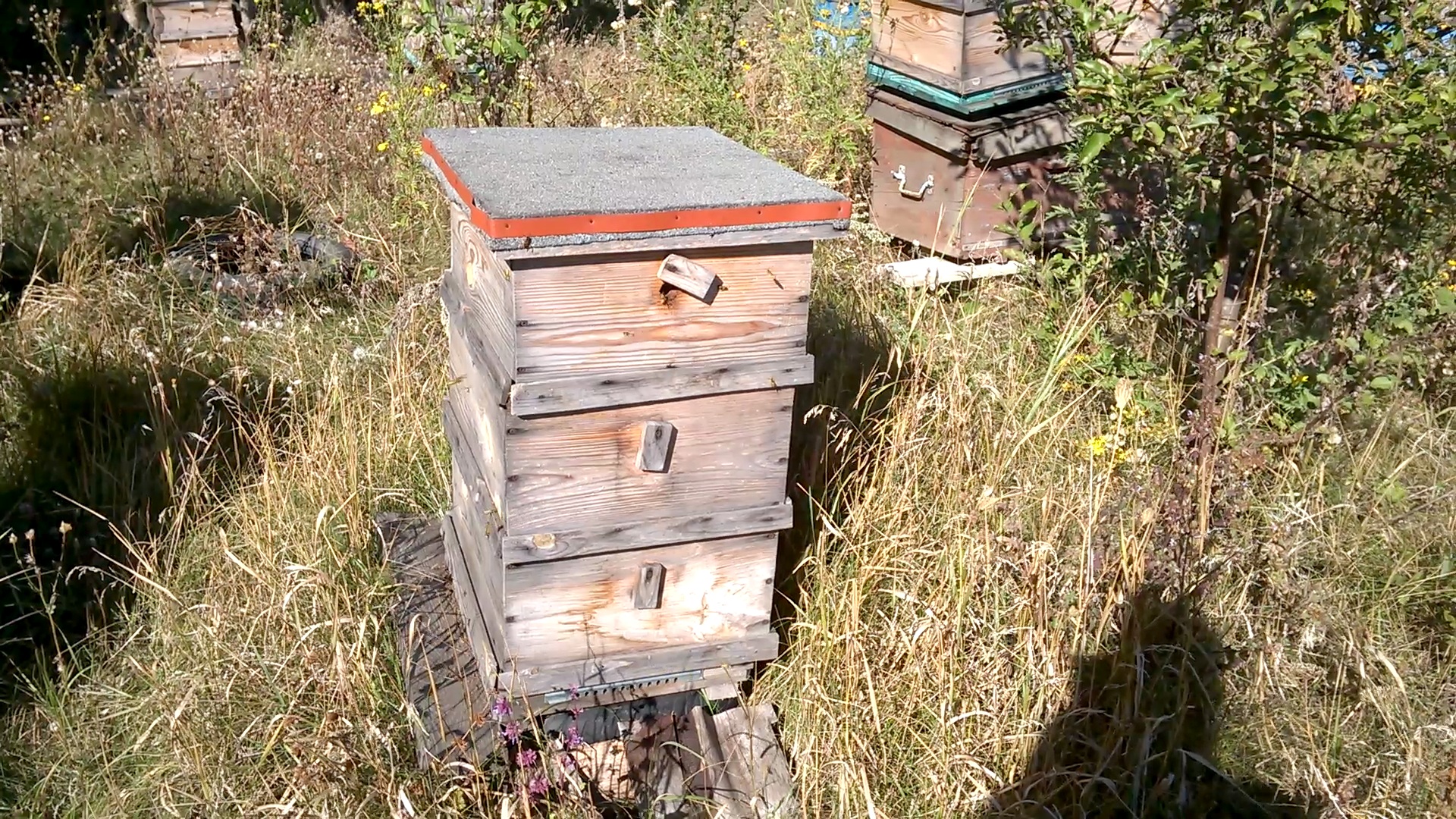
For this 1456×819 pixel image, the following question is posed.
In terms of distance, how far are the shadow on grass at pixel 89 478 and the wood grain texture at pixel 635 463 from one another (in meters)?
1.28

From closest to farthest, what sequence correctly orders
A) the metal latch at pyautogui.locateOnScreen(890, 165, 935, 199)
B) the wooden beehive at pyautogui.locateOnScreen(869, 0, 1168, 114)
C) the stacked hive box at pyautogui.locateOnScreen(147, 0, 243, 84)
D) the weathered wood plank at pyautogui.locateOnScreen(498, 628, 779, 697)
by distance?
the weathered wood plank at pyautogui.locateOnScreen(498, 628, 779, 697) < the wooden beehive at pyautogui.locateOnScreen(869, 0, 1168, 114) < the metal latch at pyautogui.locateOnScreen(890, 165, 935, 199) < the stacked hive box at pyautogui.locateOnScreen(147, 0, 243, 84)

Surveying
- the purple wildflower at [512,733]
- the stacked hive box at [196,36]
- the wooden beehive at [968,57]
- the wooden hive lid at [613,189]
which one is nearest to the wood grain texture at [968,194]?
the wooden beehive at [968,57]

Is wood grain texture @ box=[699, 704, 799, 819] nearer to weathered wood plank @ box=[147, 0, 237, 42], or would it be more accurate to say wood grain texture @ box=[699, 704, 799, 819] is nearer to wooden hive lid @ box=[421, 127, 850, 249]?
wooden hive lid @ box=[421, 127, 850, 249]

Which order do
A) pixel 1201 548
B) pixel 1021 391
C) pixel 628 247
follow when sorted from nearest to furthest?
pixel 628 247
pixel 1201 548
pixel 1021 391

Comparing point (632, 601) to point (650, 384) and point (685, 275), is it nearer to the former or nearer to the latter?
point (650, 384)

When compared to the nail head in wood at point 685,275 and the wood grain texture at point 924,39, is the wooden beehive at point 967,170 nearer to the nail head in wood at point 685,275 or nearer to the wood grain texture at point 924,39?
the wood grain texture at point 924,39

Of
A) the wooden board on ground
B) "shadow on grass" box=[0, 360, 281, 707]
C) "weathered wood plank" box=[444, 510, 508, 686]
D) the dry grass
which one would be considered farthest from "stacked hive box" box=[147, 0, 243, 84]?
"weathered wood plank" box=[444, 510, 508, 686]

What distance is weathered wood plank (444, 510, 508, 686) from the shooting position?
8.69 feet

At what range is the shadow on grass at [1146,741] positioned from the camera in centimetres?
255

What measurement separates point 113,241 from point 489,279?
3585 millimetres

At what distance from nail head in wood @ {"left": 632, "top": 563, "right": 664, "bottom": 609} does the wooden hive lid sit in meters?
0.78

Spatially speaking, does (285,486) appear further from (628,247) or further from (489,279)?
(628,247)

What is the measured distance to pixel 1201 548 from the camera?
2.89 m

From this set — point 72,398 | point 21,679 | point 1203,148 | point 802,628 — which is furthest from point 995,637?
point 72,398
